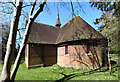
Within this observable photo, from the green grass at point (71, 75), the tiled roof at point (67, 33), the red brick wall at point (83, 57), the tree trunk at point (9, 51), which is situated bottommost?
the green grass at point (71, 75)

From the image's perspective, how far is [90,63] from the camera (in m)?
11.5

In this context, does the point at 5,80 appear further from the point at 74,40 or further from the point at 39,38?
the point at 39,38

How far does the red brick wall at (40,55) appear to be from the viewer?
1332 centimetres

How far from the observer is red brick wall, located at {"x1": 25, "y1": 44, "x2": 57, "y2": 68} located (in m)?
13.3

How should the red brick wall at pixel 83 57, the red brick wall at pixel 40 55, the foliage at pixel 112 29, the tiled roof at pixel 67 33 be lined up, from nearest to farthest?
the foliage at pixel 112 29 < the red brick wall at pixel 83 57 < the tiled roof at pixel 67 33 < the red brick wall at pixel 40 55

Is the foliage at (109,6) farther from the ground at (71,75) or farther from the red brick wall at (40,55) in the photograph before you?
the red brick wall at (40,55)

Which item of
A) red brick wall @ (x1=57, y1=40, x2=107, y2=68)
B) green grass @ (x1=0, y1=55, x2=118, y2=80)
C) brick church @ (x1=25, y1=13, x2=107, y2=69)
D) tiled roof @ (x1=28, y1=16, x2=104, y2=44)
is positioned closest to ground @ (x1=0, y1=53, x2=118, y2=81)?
green grass @ (x1=0, y1=55, x2=118, y2=80)

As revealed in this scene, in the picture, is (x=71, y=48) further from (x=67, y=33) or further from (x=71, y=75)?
(x=71, y=75)

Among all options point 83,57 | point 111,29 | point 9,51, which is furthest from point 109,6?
point 9,51

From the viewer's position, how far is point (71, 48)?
1266 cm

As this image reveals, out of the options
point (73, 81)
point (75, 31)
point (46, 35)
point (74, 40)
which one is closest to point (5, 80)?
point (73, 81)

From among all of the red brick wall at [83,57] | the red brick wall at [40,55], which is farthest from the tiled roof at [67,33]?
the red brick wall at [83,57]

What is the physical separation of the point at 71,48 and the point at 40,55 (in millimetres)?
5607

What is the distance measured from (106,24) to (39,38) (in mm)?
10927
